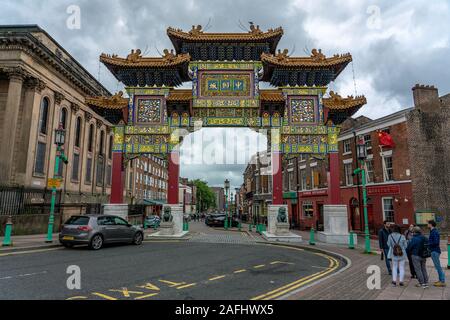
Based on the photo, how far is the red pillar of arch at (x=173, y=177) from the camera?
1762 cm

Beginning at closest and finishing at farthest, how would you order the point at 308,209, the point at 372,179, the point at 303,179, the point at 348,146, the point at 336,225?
the point at 336,225, the point at 372,179, the point at 348,146, the point at 308,209, the point at 303,179

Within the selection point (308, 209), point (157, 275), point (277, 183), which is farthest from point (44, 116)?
point (308, 209)

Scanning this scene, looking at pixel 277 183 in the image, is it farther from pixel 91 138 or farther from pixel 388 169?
pixel 91 138

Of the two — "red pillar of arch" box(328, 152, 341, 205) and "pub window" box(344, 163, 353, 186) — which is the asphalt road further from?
"pub window" box(344, 163, 353, 186)

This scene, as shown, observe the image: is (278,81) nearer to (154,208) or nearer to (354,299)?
(354,299)

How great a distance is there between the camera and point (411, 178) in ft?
68.3

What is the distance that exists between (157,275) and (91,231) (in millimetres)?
5809

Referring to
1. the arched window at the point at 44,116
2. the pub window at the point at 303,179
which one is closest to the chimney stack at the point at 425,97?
the pub window at the point at 303,179

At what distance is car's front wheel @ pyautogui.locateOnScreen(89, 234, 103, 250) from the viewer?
11.8 meters

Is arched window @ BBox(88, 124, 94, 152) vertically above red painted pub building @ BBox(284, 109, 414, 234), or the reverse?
arched window @ BBox(88, 124, 94, 152)

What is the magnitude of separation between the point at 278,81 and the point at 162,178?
55.9 m

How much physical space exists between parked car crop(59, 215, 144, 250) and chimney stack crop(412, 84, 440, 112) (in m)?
23.3

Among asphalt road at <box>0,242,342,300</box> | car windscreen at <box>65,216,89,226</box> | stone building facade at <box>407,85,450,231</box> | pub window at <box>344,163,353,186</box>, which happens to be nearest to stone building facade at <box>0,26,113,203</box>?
car windscreen at <box>65,216,89,226</box>

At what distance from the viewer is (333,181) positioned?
57.6ft
